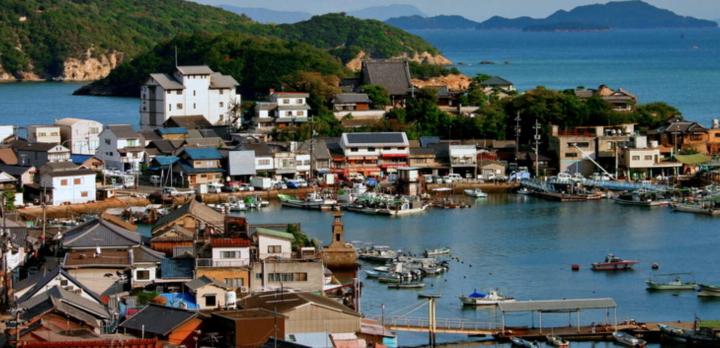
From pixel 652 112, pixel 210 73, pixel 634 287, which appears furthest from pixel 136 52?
pixel 634 287

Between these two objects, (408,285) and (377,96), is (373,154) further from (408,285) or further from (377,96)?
(408,285)

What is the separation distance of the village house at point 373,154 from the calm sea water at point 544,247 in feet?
7.91

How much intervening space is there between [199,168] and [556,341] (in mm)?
13287

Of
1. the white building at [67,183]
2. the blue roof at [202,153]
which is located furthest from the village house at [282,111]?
the white building at [67,183]

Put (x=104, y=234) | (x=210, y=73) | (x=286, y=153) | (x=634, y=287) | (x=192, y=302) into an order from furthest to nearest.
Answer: (x=210, y=73)
(x=286, y=153)
(x=634, y=287)
(x=104, y=234)
(x=192, y=302)

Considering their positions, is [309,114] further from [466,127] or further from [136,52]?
[136,52]

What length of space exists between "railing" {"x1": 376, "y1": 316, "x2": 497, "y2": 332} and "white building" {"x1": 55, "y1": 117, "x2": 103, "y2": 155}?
1473 cm

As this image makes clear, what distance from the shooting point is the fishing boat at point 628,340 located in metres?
15.3

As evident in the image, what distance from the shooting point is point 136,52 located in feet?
236

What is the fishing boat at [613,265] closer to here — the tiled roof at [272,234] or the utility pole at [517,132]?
the tiled roof at [272,234]

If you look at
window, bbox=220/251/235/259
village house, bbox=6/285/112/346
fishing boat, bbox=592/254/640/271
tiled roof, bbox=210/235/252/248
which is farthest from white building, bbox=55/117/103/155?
village house, bbox=6/285/112/346

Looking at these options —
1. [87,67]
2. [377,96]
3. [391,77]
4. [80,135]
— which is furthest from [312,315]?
[87,67]

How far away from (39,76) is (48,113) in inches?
1055

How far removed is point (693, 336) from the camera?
1552 centimetres
